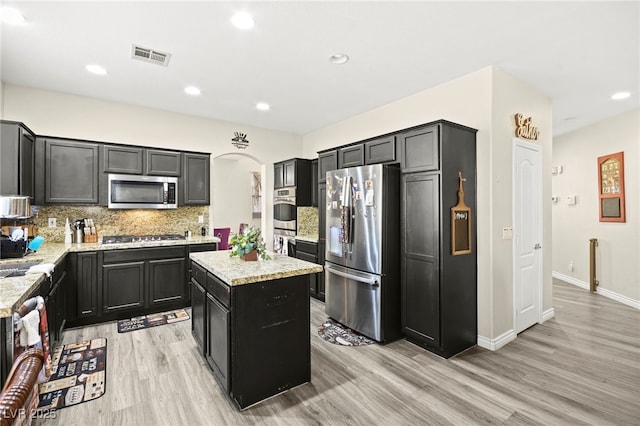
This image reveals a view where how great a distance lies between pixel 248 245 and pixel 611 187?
19.1 ft

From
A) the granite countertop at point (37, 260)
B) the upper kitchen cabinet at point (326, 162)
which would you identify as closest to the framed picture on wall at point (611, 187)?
the upper kitchen cabinet at point (326, 162)

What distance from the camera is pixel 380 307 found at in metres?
3.29

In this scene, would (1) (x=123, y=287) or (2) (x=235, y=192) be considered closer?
(1) (x=123, y=287)

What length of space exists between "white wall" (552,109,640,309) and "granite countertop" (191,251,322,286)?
17.0 feet

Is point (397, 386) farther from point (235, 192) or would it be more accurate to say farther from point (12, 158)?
point (235, 192)

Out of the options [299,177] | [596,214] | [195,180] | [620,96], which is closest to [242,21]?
[195,180]

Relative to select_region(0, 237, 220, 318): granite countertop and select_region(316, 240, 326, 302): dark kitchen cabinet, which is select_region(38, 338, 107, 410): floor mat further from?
select_region(316, 240, 326, 302): dark kitchen cabinet

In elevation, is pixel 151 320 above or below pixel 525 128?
→ below

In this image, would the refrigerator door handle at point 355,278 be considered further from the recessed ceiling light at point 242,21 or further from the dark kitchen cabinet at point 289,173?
the recessed ceiling light at point 242,21

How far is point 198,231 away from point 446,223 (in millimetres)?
3811

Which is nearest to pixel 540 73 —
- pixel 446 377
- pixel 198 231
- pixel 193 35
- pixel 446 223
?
pixel 446 223

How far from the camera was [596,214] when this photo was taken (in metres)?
5.27

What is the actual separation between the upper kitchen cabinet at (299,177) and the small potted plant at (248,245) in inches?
103

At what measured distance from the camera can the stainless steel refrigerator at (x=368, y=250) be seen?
329 cm
